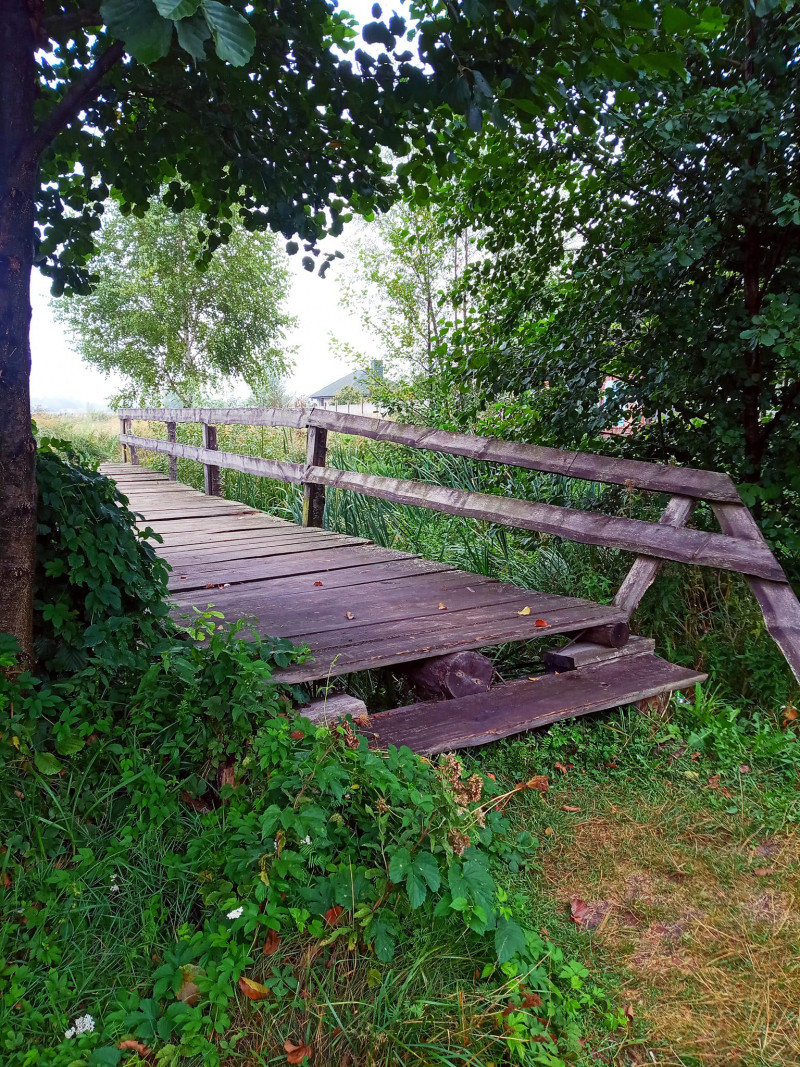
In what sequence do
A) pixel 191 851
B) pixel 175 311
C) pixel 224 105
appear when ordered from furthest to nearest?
Answer: pixel 175 311 → pixel 224 105 → pixel 191 851

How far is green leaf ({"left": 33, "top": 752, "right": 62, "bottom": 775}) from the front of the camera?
209 centimetres

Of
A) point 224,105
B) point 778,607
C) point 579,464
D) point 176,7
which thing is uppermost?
point 224,105

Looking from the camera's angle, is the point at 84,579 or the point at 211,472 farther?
the point at 211,472

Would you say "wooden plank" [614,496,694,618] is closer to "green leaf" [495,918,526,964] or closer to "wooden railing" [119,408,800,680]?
"wooden railing" [119,408,800,680]

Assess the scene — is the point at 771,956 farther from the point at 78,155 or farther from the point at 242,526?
the point at 242,526

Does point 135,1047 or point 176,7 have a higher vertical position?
point 176,7

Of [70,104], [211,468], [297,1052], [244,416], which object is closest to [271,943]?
[297,1052]

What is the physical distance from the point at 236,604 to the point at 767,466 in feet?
9.75

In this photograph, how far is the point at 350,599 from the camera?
3.82 m

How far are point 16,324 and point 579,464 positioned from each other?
2.49m

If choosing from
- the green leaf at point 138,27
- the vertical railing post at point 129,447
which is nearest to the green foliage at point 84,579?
the green leaf at point 138,27

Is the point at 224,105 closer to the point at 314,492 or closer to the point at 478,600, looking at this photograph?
the point at 478,600

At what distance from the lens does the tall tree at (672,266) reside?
3.14 meters

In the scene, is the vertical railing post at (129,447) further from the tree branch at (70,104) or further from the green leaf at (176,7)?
the green leaf at (176,7)
